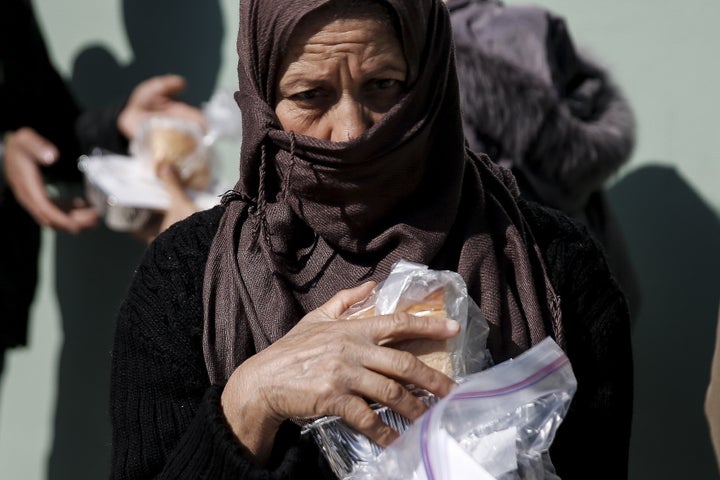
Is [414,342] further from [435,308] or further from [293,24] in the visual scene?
[293,24]

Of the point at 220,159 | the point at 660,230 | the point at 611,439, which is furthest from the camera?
the point at 660,230

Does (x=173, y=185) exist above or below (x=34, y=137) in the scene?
below

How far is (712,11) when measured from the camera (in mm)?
3654

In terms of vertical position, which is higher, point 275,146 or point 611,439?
point 275,146

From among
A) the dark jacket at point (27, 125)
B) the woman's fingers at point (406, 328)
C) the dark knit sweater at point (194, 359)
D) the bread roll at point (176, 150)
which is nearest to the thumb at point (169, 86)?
the dark jacket at point (27, 125)

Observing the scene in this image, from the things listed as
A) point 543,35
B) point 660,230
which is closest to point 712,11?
point 660,230

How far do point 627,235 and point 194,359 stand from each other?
2.40 m

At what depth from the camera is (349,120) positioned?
1742 mm

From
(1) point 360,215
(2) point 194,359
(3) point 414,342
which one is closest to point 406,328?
(3) point 414,342

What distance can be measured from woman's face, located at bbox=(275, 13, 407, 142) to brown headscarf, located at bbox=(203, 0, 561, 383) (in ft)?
0.08

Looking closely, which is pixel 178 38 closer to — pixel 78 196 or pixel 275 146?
pixel 78 196

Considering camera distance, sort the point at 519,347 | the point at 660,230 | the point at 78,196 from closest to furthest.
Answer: the point at 519,347, the point at 660,230, the point at 78,196

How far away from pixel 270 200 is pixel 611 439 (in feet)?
2.37

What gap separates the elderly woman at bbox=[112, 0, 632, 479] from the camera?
174 cm
